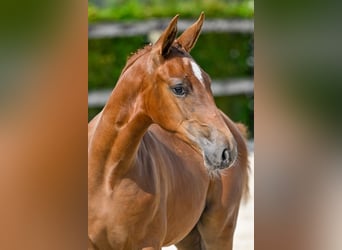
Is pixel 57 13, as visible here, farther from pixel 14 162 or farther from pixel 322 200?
pixel 322 200

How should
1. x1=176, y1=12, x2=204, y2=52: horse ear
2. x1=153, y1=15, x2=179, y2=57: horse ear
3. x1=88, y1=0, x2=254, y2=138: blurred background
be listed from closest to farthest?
x1=153, y1=15, x2=179, y2=57: horse ear
x1=176, y1=12, x2=204, y2=52: horse ear
x1=88, y1=0, x2=254, y2=138: blurred background

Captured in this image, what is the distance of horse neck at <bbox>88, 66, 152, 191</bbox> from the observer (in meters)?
1.86

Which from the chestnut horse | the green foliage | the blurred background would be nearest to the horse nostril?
the chestnut horse

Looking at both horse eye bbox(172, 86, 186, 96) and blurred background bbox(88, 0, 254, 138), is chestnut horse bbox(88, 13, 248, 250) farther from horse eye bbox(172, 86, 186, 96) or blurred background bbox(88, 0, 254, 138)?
blurred background bbox(88, 0, 254, 138)

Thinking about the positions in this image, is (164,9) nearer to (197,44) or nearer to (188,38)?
(197,44)

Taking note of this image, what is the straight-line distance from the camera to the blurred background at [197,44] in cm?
336

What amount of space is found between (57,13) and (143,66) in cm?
80

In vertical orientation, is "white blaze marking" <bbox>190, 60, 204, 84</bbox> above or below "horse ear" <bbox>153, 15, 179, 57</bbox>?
below

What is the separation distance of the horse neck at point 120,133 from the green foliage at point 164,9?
1.43m

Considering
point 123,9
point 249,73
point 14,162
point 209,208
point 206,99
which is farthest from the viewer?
point 249,73

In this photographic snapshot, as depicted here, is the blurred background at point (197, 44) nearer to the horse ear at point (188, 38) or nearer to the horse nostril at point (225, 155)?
the horse ear at point (188, 38)

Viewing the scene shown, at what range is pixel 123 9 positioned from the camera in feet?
11.8

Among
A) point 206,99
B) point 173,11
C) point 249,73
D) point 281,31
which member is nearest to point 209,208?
point 206,99

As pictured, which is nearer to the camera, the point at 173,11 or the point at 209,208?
the point at 209,208
